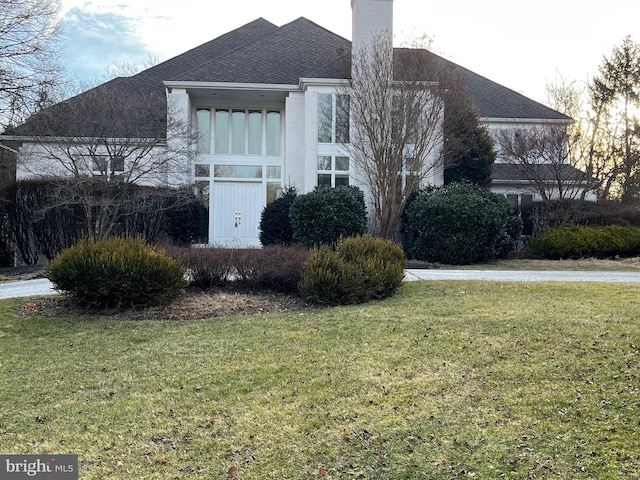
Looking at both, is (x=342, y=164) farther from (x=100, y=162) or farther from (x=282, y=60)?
(x=100, y=162)

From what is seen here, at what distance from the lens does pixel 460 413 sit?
160 inches

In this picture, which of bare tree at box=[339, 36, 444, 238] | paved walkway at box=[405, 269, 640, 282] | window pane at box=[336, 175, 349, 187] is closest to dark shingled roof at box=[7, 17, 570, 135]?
bare tree at box=[339, 36, 444, 238]

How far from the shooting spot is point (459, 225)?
14.8 meters

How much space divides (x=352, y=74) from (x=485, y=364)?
13568 mm

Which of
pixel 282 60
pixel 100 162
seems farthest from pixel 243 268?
pixel 282 60

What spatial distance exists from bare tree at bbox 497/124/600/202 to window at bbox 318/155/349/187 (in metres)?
5.75

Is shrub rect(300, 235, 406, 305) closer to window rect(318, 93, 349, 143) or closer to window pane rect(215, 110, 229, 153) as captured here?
window rect(318, 93, 349, 143)

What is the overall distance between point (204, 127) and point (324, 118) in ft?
14.8

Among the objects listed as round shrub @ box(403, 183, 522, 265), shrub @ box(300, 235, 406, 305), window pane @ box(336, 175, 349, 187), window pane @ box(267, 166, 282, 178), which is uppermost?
window pane @ box(267, 166, 282, 178)

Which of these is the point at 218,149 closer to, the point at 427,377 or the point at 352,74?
the point at 352,74

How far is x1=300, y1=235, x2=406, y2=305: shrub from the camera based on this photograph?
852 centimetres

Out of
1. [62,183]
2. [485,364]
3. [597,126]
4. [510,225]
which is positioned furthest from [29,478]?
[597,126]

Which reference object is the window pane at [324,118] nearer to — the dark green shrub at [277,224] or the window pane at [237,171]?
the dark green shrub at [277,224]

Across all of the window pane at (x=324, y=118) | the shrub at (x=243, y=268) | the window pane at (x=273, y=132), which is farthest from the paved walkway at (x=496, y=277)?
the window pane at (x=273, y=132)
